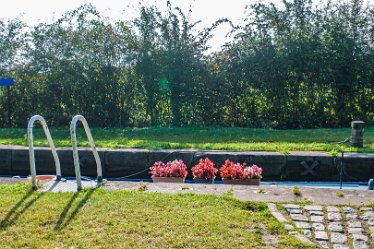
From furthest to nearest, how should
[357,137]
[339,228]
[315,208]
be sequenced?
1. [357,137]
2. [315,208]
3. [339,228]

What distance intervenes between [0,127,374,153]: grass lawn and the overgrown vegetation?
107 cm

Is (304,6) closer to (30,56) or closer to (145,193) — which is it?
(30,56)

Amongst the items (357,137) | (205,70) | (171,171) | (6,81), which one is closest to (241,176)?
(171,171)

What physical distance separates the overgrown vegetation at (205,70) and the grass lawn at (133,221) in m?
7.88

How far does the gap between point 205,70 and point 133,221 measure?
872cm

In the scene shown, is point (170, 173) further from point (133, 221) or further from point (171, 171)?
point (133, 221)

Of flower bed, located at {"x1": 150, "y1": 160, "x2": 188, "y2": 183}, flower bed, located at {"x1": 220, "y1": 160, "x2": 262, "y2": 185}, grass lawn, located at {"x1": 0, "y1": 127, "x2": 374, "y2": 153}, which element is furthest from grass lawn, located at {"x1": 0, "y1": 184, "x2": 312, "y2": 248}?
grass lawn, located at {"x1": 0, "y1": 127, "x2": 374, "y2": 153}

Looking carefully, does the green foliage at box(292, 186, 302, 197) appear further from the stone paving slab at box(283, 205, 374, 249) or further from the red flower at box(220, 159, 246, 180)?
the red flower at box(220, 159, 246, 180)

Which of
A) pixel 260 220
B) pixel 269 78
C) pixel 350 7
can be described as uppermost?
pixel 350 7

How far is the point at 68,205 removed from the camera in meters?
4.93

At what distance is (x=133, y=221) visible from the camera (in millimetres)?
4465

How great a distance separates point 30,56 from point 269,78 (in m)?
6.22

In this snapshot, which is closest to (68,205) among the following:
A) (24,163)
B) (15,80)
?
(24,163)

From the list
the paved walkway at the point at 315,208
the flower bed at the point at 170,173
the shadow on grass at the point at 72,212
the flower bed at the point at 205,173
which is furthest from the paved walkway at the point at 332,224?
the flower bed at the point at 170,173
